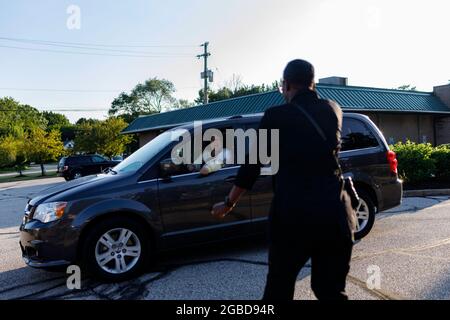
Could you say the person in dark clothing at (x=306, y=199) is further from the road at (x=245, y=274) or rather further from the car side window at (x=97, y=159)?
the car side window at (x=97, y=159)

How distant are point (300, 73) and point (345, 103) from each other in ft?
54.3

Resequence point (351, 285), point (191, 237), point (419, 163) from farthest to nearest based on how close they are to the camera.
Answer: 1. point (419, 163)
2. point (191, 237)
3. point (351, 285)

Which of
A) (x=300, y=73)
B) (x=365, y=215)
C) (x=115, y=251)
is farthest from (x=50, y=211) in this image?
(x=365, y=215)

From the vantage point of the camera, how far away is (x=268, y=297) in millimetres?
2529

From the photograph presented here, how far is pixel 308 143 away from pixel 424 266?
3.33 meters

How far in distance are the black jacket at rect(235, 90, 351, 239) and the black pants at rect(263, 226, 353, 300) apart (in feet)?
0.32

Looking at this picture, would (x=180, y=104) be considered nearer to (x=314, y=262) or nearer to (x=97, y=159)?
(x=97, y=159)

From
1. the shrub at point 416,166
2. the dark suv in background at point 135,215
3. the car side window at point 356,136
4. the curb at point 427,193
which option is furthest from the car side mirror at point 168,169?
the shrub at point 416,166

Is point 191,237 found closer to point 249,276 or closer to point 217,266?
point 217,266

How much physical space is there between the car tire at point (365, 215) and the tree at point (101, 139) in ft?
109

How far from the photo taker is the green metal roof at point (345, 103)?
18484 mm

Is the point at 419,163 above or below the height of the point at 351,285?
above

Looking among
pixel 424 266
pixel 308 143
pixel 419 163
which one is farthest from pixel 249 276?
pixel 419 163

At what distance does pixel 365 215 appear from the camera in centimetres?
617
